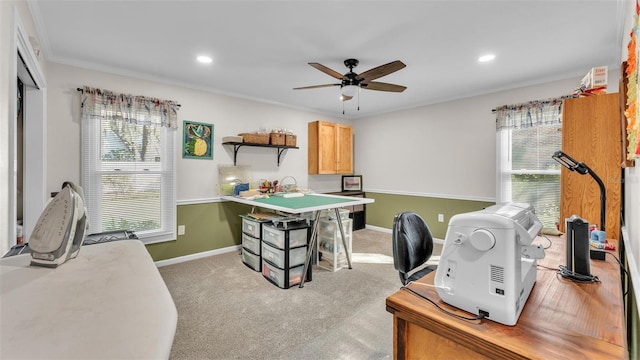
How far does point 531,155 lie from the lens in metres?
3.62

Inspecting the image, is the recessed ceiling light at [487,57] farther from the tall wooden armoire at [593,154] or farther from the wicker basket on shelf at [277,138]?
the wicker basket on shelf at [277,138]

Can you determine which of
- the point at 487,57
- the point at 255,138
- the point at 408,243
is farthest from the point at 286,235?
the point at 487,57

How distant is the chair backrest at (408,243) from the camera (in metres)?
1.88

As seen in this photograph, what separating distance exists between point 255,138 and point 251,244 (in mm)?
1523

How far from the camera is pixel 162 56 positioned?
2.79 metres

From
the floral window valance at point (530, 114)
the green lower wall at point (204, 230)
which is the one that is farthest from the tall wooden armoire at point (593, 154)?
the green lower wall at point (204, 230)

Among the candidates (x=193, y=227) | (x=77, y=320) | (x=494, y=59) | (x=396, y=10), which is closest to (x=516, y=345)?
(x=77, y=320)

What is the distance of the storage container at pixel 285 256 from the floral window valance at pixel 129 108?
2019mm

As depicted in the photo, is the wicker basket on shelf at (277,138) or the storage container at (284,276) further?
the wicker basket on shelf at (277,138)

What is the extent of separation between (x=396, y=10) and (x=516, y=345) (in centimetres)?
209

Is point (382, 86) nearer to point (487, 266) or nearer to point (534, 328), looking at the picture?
point (487, 266)

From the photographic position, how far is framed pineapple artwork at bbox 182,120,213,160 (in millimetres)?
3643

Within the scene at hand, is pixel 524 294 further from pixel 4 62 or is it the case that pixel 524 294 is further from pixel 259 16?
pixel 4 62

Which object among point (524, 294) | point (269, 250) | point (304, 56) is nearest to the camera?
point (524, 294)
